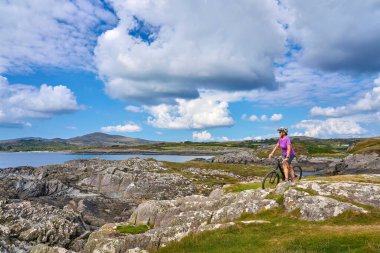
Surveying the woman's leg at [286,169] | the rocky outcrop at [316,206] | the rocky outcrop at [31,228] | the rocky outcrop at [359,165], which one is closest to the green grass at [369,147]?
the rocky outcrop at [359,165]

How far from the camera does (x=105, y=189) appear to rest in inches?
2800

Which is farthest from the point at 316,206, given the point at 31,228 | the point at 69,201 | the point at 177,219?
the point at 69,201

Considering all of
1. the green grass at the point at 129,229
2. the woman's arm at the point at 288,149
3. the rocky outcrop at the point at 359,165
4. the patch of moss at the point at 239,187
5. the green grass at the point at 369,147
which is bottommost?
the rocky outcrop at the point at 359,165

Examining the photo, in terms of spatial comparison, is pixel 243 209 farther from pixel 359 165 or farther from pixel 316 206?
pixel 359 165

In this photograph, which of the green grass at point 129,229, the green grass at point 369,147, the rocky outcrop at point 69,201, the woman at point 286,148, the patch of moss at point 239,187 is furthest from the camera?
the green grass at point 369,147

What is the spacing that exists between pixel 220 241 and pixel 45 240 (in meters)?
17.7

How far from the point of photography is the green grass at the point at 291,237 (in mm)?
15750

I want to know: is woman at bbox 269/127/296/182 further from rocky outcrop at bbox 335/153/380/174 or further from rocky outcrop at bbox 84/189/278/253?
rocky outcrop at bbox 335/153/380/174

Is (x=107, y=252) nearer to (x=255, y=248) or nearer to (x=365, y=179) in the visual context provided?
(x=255, y=248)

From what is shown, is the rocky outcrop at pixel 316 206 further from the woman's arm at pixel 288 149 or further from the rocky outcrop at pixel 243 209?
the woman's arm at pixel 288 149

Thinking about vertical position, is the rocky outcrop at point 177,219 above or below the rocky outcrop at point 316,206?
below

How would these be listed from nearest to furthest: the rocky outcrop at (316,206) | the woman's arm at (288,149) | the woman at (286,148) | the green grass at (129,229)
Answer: the rocky outcrop at (316,206), the green grass at (129,229), the woman's arm at (288,149), the woman at (286,148)

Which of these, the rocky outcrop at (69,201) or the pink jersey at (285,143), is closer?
the pink jersey at (285,143)

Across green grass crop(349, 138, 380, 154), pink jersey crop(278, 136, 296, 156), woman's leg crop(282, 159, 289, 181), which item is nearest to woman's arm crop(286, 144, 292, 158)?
pink jersey crop(278, 136, 296, 156)
